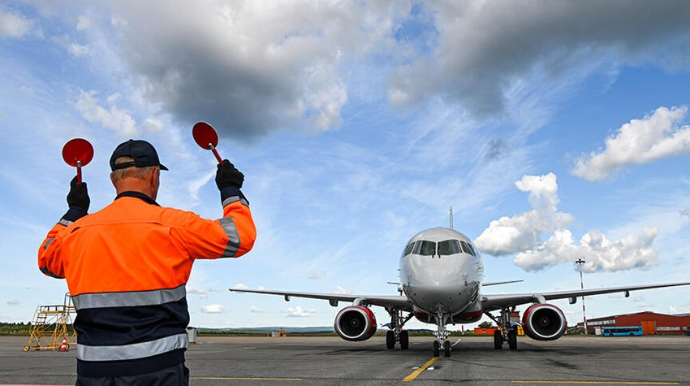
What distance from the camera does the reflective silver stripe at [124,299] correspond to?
7.89 ft

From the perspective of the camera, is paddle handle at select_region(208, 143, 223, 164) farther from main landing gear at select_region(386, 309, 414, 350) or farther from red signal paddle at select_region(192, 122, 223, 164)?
main landing gear at select_region(386, 309, 414, 350)

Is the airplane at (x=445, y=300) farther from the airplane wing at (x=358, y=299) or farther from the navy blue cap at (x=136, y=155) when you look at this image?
the navy blue cap at (x=136, y=155)

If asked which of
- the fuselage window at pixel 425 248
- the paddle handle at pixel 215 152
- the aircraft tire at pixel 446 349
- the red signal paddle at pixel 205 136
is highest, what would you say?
the fuselage window at pixel 425 248

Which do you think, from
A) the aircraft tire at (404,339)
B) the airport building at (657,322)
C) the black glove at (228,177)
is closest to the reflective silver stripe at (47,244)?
the black glove at (228,177)

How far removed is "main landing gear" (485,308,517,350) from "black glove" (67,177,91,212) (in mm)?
17501

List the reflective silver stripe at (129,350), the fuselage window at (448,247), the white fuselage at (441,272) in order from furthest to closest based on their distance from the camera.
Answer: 1. the fuselage window at (448,247)
2. the white fuselage at (441,272)
3. the reflective silver stripe at (129,350)

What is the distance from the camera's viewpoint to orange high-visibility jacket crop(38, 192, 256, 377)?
94.7 inches

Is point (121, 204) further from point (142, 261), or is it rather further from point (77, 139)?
point (77, 139)

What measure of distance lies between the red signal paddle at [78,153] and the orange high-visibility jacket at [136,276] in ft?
3.48

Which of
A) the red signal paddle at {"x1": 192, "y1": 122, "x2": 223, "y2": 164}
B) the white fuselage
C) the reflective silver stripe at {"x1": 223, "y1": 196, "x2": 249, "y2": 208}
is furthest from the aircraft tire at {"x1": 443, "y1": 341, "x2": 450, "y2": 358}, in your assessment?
the reflective silver stripe at {"x1": 223, "y1": 196, "x2": 249, "y2": 208}

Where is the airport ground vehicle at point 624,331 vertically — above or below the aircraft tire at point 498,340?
below

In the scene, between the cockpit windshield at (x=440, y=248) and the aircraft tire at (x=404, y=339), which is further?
the aircraft tire at (x=404, y=339)

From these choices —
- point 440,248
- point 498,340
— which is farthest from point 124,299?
point 498,340

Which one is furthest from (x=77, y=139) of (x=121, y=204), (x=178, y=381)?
(x=178, y=381)
